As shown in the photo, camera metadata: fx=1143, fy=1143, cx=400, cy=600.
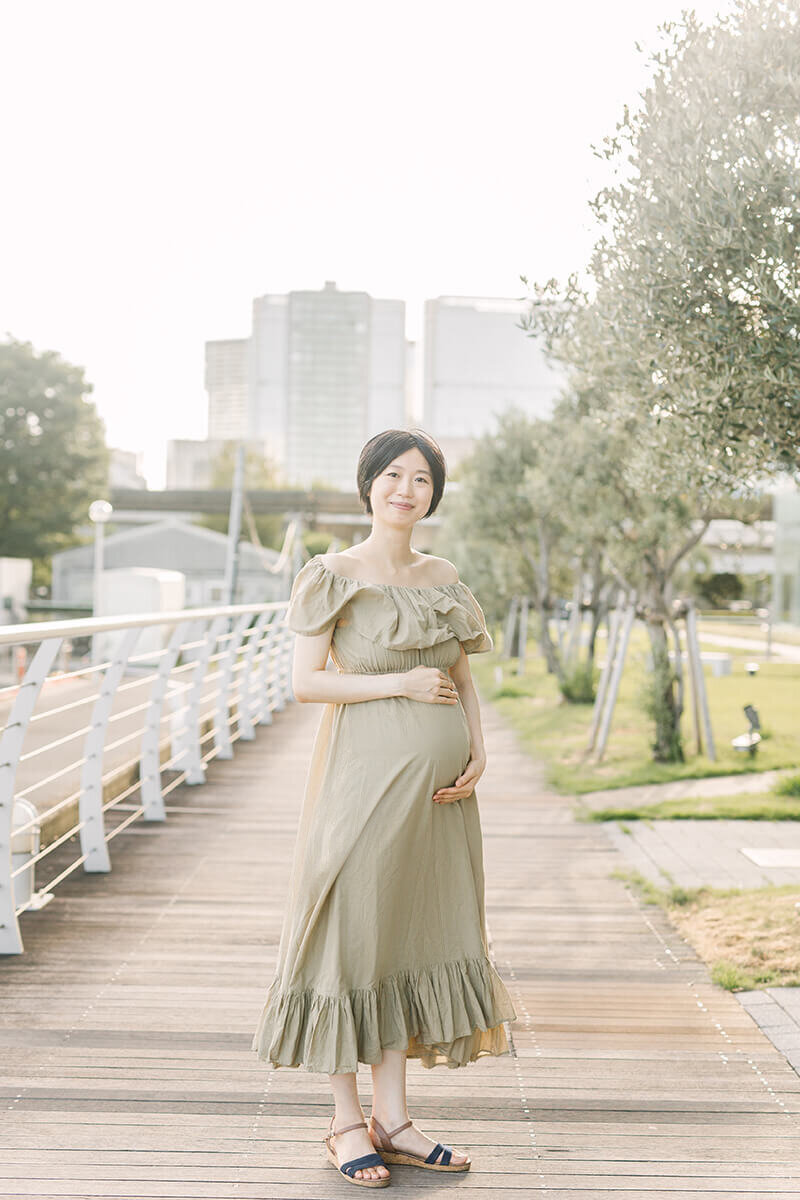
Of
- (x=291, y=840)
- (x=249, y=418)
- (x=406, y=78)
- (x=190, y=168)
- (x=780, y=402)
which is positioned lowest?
(x=291, y=840)

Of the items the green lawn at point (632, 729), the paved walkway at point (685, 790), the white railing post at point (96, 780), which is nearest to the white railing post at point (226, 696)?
the green lawn at point (632, 729)

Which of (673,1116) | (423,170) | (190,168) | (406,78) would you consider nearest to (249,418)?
(190,168)

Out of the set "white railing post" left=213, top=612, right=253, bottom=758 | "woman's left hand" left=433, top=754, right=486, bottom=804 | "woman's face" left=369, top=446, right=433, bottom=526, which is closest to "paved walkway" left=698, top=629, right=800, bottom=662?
"white railing post" left=213, top=612, right=253, bottom=758

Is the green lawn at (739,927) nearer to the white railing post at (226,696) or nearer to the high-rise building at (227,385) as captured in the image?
the white railing post at (226,696)

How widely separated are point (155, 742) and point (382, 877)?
3.92 metres

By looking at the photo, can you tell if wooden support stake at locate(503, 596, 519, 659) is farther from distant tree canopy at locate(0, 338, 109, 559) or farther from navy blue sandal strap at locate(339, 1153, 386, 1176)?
distant tree canopy at locate(0, 338, 109, 559)

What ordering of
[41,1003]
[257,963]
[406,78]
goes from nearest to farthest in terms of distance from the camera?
[41,1003]
[257,963]
[406,78]

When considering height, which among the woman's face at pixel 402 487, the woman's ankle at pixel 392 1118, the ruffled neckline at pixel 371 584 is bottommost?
the woman's ankle at pixel 392 1118

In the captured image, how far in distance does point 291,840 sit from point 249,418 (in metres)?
138

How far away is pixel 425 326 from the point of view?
12388 cm

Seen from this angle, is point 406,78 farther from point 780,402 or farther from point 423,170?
point 423,170

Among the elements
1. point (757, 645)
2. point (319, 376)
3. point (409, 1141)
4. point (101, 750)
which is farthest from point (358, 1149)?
point (319, 376)

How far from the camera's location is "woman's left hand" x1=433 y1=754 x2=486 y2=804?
2.62 m

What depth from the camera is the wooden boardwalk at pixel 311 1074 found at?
254 cm
